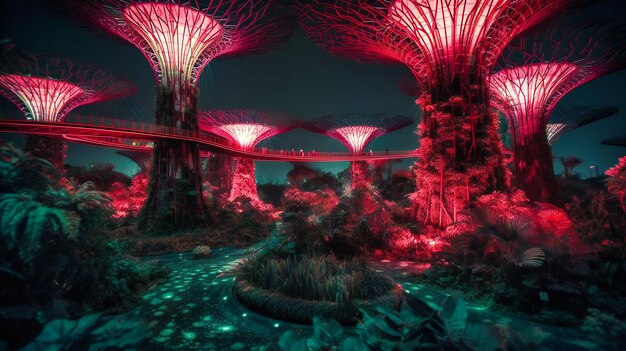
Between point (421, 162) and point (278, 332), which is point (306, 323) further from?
point (421, 162)

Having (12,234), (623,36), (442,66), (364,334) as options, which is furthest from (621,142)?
(12,234)

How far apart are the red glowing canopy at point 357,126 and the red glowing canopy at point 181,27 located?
784 inches

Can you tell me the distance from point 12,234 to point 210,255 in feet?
28.8

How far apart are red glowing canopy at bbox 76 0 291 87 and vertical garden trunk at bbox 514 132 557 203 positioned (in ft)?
56.4

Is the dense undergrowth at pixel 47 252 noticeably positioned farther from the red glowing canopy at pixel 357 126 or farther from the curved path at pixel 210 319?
the red glowing canopy at pixel 357 126

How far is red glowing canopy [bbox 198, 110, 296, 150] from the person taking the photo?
1220 inches

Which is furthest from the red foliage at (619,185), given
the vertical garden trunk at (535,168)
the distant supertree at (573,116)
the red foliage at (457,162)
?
the distant supertree at (573,116)

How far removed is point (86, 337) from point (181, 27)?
17.7m

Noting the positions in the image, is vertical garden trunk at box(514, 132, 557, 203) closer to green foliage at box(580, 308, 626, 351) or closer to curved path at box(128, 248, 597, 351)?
curved path at box(128, 248, 597, 351)

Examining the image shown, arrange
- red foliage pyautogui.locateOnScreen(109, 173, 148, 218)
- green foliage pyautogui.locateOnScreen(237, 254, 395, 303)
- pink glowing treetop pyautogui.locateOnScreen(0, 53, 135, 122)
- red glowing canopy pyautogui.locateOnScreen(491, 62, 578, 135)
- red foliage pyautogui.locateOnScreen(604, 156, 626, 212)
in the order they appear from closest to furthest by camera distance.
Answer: green foliage pyautogui.locateOnScreen(237, 254, 395, 303), red foliage pyautogui.locateOnScreen(604, 156, 626, 212), red glowing canopy pyautogui.locateOnScreen(491, 62, 578, 135), pink glowing treetop pyautogui.locateOnScreen(0, 53, 135, 122), red foliage pyautogui.locateOnScreen(109, 173, 148, 218)

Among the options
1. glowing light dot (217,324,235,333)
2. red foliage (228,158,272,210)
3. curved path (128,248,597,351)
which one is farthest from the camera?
red foliage (228,158,272,210)

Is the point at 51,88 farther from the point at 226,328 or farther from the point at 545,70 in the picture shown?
the point at 545,70

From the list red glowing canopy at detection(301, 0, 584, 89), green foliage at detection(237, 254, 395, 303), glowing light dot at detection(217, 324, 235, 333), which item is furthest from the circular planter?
red glowing canopy at detection(301, 0, 584, 89)

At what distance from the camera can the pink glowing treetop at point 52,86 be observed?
21516mm
